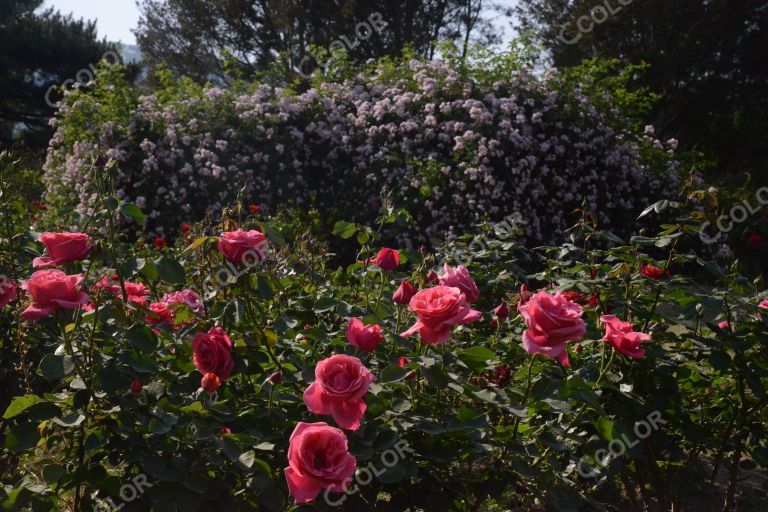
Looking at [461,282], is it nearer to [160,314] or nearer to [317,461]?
[317,461]

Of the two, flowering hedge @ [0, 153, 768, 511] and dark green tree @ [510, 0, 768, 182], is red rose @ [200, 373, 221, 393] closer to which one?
flowering hedge @ [0, 153, 768, 511]

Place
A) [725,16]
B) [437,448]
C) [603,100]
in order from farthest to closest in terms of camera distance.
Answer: [725,16]
[603,100]
[437,448]

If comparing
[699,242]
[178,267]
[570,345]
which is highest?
[178,267]

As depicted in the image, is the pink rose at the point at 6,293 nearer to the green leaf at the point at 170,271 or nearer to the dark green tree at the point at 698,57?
the green leaf at the point at 170,271

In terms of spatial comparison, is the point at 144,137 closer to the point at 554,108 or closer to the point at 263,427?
the point at 554,108

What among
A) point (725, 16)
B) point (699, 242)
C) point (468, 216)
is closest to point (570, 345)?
point (468, 216)

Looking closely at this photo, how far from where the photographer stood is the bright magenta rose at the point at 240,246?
1.58m

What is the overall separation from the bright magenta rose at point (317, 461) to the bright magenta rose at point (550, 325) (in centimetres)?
49

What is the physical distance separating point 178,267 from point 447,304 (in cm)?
60

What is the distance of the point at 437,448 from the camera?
1.57m

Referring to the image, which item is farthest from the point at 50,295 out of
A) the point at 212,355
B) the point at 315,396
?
the point at 315,396

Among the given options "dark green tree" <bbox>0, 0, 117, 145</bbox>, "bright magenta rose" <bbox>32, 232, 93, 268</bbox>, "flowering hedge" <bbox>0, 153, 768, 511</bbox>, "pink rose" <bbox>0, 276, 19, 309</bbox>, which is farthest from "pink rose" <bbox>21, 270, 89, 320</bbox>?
"dark green tree" <bbox>0, 0, 117, 145</bbox>

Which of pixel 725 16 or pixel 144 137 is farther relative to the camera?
pixel 725 16

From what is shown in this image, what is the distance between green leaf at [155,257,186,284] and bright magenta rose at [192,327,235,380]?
13 centimetres
